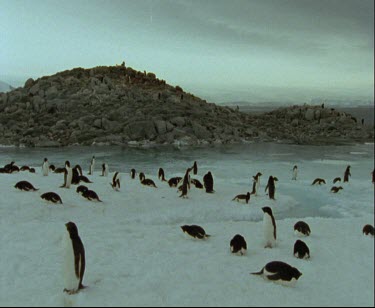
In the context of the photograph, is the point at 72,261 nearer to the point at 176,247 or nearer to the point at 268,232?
the point at 176,247

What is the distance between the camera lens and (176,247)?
24.1ft

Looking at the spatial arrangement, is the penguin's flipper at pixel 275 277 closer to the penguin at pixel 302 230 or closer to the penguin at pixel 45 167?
the penguin at pixel 302 230

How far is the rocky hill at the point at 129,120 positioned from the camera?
37781 millimetres

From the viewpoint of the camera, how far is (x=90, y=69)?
60.8 metres

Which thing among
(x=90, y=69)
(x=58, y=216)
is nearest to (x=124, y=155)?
(x=58, y=216)

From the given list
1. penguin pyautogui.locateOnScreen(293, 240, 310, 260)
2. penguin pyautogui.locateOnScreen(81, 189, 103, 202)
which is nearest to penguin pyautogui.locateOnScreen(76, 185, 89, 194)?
penguin pyautogui.locateOnScreen(81, 189, 103, 202)

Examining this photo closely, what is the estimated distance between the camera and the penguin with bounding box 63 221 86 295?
4.68 m

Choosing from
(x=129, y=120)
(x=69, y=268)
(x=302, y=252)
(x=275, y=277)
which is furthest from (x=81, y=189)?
(x=129, y=120)

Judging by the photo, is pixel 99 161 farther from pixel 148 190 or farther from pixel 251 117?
pixel 251 117

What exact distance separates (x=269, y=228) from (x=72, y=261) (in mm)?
3802

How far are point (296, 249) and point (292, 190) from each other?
8.69 metres

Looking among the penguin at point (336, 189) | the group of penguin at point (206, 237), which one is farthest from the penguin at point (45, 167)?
the penguin at point (336, 189)

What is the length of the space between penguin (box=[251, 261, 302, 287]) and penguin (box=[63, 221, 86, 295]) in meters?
2.29

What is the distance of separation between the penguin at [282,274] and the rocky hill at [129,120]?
97.9 ft
